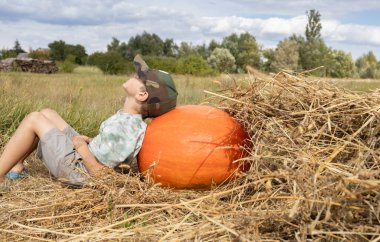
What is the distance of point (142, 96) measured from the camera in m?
4.05

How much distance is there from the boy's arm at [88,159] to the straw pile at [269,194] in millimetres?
160

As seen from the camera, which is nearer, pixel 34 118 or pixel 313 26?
pixel 34 118

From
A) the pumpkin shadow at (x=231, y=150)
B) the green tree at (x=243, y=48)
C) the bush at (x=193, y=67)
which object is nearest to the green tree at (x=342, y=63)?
the green tree at (x=243, y=48)

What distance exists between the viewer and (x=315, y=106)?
3605mm

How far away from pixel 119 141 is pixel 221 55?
3041 centimetres

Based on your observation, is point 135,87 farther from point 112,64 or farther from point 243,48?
point 243,48

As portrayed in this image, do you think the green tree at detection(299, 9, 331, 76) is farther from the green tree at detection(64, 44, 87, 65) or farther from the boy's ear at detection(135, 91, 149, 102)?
the boy's ear at detection(135, 91, 149, 102)

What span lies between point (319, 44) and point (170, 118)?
3844cm

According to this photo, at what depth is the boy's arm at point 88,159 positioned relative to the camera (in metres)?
3.91

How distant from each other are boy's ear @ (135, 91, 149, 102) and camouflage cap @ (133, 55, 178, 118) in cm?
3

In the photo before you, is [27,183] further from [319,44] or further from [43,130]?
[319,44]

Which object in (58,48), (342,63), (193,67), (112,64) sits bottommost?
(342,63)

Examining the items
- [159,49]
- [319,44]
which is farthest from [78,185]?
[159,49]

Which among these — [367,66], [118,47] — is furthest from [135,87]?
[367,66]
